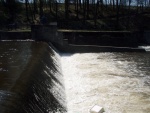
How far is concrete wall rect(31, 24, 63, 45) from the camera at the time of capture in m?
20.8

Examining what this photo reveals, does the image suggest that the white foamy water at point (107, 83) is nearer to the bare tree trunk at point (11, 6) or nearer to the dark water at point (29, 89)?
the dark water at point (29, 89)

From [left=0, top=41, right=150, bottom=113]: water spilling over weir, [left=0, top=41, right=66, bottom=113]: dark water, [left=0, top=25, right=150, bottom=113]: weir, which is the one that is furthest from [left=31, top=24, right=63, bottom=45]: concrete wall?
[left=0, top=41, right=66, bottom=113]: dark water

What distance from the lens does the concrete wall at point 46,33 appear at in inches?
818

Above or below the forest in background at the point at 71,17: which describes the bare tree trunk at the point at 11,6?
above

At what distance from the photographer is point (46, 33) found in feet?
68.5

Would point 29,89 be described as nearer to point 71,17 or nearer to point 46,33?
point 46,33

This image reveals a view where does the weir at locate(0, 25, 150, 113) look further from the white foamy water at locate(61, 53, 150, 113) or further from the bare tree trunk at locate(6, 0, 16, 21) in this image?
the bare tree trunk at locate(6, 0, 16, 21)

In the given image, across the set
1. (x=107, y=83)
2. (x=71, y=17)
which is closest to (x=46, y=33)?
(x=107, y=83)

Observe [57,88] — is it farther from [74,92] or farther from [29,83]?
[29,83]

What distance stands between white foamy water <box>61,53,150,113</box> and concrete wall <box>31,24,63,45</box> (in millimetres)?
2191

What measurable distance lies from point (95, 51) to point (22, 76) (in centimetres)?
1264

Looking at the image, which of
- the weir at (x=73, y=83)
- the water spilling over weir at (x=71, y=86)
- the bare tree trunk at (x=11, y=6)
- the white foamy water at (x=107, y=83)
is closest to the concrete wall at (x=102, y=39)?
the weir at (x=73, y=83)

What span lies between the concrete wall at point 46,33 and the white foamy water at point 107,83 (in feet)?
7.19

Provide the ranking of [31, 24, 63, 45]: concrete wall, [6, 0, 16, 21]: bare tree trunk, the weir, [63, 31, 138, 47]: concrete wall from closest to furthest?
the weir, [31, 24, 63, 45]: concrete wall, [63, 31, 138, 47]: concrete wall, [6, 0, 16, 21]: bare tree trunk
